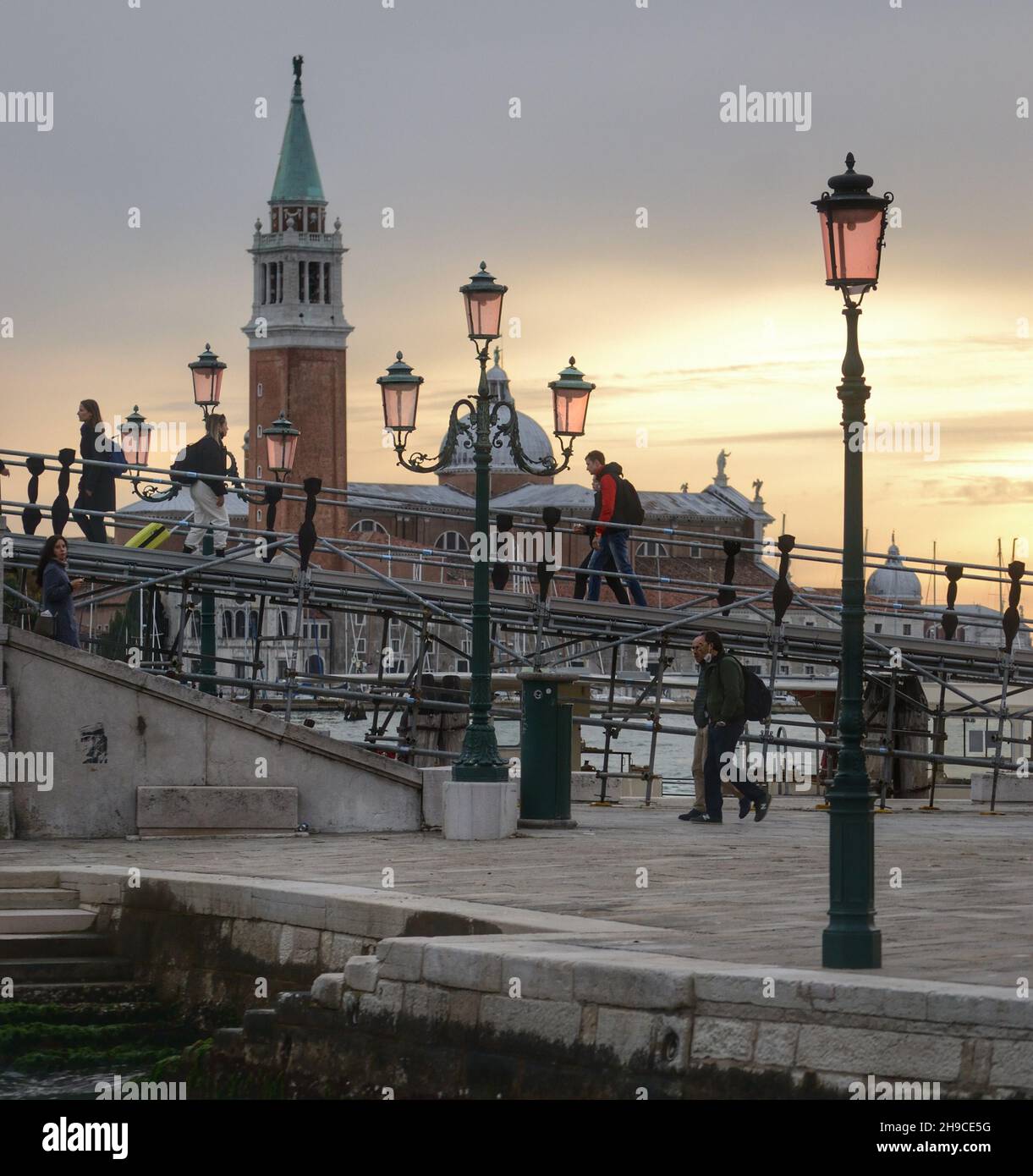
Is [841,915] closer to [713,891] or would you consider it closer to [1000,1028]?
[1000,1028]

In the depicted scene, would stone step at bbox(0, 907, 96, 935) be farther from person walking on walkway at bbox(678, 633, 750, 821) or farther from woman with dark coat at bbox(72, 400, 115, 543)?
woman with dark coat at bbox(72, 400, 115, 543)

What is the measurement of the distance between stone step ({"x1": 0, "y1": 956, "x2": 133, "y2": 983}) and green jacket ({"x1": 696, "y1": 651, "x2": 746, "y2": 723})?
6.83 m

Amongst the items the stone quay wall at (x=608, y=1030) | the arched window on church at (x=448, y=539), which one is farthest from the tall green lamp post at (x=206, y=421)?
the arched window on church at (x=448, y=539)

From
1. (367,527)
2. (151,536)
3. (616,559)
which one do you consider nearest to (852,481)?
(616,559)

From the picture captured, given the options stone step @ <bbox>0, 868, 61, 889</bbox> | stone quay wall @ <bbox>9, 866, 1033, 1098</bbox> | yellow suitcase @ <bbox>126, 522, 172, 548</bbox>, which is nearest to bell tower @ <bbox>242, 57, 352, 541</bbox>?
yellow suitcase @ <bbox>126, 522, 172, 548</bbox>

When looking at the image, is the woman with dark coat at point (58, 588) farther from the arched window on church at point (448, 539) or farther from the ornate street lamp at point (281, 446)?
the arched window on church at point (448, 539)

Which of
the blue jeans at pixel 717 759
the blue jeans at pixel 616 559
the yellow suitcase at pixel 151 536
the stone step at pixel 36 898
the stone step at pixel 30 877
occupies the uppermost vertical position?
the yellow suitcase at pixel 151 536

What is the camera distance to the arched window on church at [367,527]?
13412 cm

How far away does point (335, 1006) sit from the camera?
10.6m

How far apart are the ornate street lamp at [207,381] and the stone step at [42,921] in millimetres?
13589

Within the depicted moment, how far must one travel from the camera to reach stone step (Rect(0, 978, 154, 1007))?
13.0 m

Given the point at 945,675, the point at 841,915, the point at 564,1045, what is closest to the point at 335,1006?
the point at 564,1045

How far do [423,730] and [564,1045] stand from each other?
19242 mm

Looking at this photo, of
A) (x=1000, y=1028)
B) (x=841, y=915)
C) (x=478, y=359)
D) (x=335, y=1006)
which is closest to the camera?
(x=1000, y=1028)
